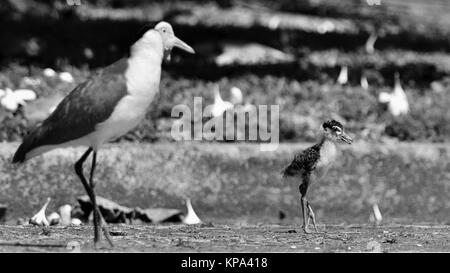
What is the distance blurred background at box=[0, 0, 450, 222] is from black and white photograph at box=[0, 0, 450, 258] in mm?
17

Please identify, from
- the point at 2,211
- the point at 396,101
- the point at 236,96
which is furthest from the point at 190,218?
the point at 396,101

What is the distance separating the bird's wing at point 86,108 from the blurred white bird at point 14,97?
141 inches

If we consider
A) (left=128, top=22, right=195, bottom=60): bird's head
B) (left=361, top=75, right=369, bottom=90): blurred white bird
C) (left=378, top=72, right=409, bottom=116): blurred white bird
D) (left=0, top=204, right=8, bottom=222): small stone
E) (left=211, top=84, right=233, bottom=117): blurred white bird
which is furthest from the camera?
(left=361, top=75, right=369, bottom=90): blurred white bird

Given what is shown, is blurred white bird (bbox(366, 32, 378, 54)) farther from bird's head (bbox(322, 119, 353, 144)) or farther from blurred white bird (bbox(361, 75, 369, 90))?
bird's head (bbox(322, 119, 353, 144))

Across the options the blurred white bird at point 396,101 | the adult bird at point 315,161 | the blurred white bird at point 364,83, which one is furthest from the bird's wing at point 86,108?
the blurred white bird at point 364,83

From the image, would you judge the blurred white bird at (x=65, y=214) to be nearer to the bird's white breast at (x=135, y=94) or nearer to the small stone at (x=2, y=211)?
the small stone at (x=2, y=211)

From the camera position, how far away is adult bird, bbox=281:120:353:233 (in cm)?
721

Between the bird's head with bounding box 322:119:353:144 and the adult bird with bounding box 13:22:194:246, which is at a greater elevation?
the bird's head with bounding box 322:119:353:144

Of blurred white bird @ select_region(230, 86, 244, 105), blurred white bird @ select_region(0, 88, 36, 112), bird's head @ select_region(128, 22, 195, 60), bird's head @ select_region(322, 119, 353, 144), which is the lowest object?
bird's head @ select_region(322, 119, 353, 144)

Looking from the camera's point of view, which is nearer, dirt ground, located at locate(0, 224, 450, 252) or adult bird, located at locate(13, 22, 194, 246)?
adult bird, located at locate(13, 22, 194, 246)

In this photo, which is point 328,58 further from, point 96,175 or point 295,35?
point 96,175

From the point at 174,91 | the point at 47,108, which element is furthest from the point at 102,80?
the point at 174,91

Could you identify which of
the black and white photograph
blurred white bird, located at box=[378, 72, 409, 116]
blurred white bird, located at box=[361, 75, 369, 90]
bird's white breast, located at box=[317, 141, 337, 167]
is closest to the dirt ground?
the black and white photograph

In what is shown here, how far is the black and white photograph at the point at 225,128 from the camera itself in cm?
604
